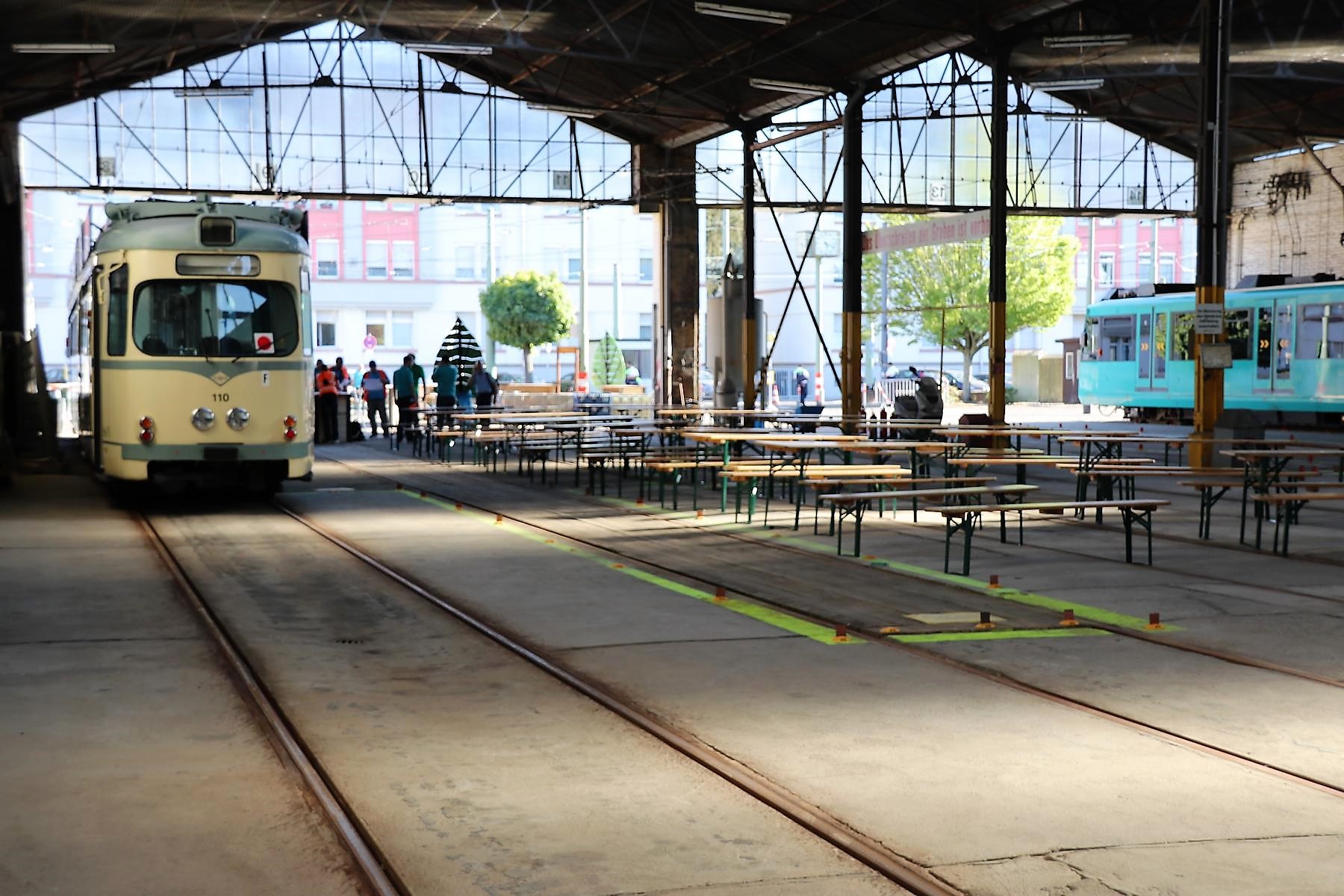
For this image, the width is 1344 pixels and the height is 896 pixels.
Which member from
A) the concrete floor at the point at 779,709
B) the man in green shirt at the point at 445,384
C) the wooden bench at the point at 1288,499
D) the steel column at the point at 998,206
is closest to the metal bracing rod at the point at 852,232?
the steel column at the point at 998,206

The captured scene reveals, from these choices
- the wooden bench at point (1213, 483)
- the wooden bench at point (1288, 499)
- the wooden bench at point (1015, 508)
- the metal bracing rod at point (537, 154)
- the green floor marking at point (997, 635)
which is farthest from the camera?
the metal bracing rod at point (537, 154)

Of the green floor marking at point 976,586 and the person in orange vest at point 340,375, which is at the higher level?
the person in orange vest at point 340,375

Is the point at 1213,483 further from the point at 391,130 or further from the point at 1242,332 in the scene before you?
the point at 391,130

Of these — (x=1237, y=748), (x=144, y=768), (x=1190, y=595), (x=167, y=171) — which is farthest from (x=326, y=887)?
(x=167, y=171)

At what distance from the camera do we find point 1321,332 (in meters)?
32.9

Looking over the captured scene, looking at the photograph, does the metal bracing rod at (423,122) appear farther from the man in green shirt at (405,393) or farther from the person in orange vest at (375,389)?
the man in green shirt at (405,393)

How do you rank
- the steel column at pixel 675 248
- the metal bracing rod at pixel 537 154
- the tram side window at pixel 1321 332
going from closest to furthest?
the tram side window at pixel 1321 332 < the metal bracing rod at pixel 537 154 < the steel column at pixel 675 248

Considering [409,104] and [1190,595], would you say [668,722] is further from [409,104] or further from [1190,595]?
[409,104]

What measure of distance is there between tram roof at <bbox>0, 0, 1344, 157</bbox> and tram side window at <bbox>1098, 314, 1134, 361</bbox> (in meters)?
5.82

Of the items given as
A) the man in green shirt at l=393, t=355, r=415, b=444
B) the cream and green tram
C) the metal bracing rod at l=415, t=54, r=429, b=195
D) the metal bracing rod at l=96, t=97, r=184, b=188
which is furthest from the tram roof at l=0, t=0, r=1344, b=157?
the cream and green tram

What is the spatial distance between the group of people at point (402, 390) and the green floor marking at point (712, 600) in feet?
48.7

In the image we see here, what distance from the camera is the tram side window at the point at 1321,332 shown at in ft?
106

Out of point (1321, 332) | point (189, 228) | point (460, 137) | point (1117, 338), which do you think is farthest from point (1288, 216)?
point (189, 228)

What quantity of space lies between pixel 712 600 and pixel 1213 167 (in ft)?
40.4
